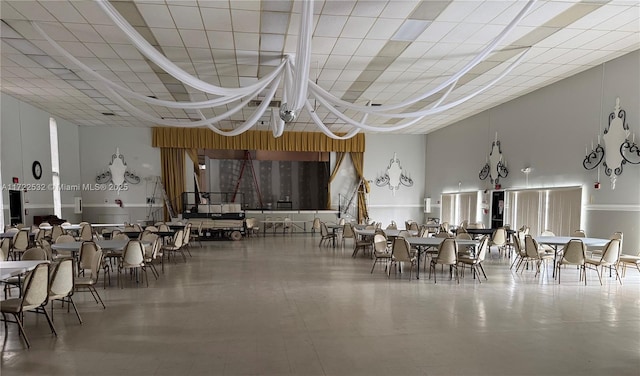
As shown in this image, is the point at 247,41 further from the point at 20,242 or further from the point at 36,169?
the point at 36,169

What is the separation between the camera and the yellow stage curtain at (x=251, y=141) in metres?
15.1

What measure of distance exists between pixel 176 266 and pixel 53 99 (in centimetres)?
733

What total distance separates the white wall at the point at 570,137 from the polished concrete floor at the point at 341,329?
6.49ft

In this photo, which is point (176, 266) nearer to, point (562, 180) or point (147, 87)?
point (147, 87)

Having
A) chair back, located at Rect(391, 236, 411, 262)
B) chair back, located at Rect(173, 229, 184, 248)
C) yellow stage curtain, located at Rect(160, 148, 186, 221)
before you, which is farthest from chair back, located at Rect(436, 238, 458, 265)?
yellow stage curtain, located at Rect(160, 148, 186, 221)

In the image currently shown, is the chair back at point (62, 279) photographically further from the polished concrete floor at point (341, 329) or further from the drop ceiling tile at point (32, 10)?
the drop ceiling tile at point (32, 10)

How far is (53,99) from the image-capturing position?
35.3 ft

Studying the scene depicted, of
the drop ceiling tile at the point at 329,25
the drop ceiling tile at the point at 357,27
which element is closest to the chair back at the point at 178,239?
the drop ceiling tile at the point at 329,25

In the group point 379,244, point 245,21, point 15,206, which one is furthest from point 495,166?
point 15,206

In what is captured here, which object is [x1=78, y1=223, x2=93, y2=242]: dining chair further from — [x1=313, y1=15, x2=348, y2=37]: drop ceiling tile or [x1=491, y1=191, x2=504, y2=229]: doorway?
[x1=491, y1=191, x2=504, y2=229]: doorway

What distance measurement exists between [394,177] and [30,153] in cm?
1410

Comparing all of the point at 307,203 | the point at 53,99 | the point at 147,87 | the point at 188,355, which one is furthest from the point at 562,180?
the point at 53,99

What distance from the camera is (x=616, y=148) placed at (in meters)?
7.73

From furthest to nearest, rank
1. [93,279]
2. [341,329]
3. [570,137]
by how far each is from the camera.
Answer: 1. [570,137]
2. [93,279]
3. [341,329]
